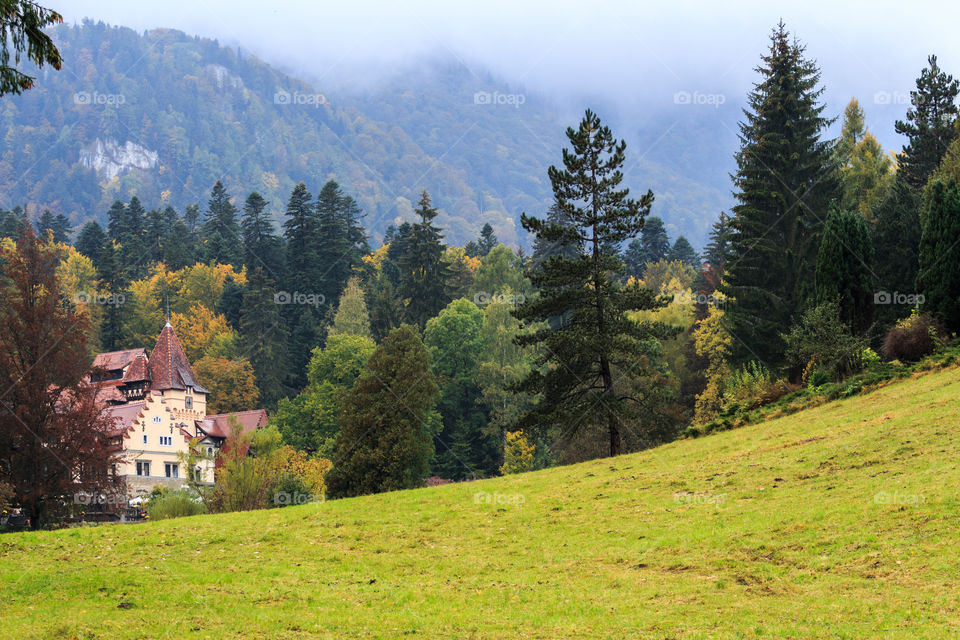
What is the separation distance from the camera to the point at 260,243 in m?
121

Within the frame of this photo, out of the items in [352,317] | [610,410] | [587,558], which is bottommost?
[587,558]

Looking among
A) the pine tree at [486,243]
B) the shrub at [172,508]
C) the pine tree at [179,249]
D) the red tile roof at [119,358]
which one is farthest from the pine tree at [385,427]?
the pine tree at [486,243]

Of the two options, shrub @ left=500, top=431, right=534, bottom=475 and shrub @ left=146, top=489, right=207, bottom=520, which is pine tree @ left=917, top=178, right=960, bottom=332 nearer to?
shrub @ left=146, top=489, right=207, bottom=520

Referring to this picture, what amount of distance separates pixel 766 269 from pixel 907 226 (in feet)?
32.3

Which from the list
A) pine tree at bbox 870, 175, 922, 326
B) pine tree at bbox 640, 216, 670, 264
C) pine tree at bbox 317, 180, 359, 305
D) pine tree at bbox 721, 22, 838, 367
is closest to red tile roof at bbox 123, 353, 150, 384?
pine tree at bbox 317, 180, 359, 305

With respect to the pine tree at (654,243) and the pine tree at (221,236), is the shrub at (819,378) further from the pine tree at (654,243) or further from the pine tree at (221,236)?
the pine tree at (221,236)

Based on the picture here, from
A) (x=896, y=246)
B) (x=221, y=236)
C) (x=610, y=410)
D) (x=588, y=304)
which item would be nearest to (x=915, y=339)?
(x=610, y=410)

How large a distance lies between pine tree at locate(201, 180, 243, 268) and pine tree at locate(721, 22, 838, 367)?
87.5 m

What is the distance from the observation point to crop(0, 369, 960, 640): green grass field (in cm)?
1380

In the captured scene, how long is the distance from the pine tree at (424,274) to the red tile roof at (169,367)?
81.2ft

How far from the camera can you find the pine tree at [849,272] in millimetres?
40969

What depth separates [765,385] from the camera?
41.0m

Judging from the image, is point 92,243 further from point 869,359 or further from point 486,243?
point 869,359

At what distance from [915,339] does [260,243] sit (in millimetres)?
99339
